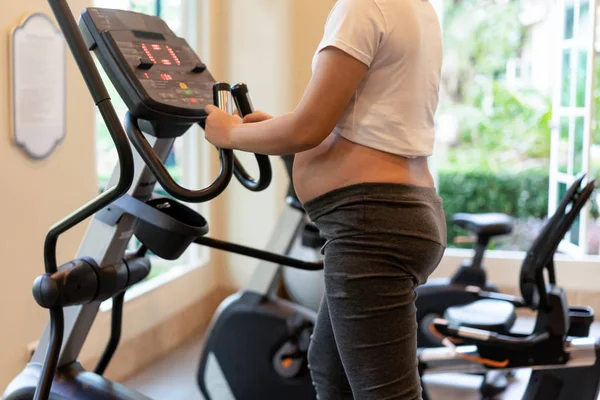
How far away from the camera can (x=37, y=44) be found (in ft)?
8.55

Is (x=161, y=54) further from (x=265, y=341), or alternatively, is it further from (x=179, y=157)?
(x=179, y=157)

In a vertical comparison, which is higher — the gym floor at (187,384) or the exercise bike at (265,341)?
the exercise bike at (265,341)

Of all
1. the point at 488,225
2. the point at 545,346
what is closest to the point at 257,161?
the point at 545,346

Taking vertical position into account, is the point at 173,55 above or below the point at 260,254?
above

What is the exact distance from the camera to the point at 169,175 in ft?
4.86

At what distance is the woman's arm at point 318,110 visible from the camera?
1338mm

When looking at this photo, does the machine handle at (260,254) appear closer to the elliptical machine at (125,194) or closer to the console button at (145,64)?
the elliptical machine at (125,194)

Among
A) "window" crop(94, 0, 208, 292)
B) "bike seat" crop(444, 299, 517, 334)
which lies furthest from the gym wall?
"bike seat" crop(444, 299, 517, 334)

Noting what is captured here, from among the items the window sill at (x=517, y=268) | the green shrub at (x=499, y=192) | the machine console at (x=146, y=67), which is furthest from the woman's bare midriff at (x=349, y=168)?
the green shrub at (x=499, y=192)

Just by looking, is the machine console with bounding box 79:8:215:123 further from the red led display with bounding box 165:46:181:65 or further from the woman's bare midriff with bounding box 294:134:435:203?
the woman's bare midriff with bounding box 294:134:435:203

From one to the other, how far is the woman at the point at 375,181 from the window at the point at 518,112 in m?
3.27

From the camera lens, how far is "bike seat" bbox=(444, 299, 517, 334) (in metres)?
2.94

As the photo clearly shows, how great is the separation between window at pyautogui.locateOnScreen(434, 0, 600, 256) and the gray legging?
330cm

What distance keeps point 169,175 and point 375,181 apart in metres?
0.42
